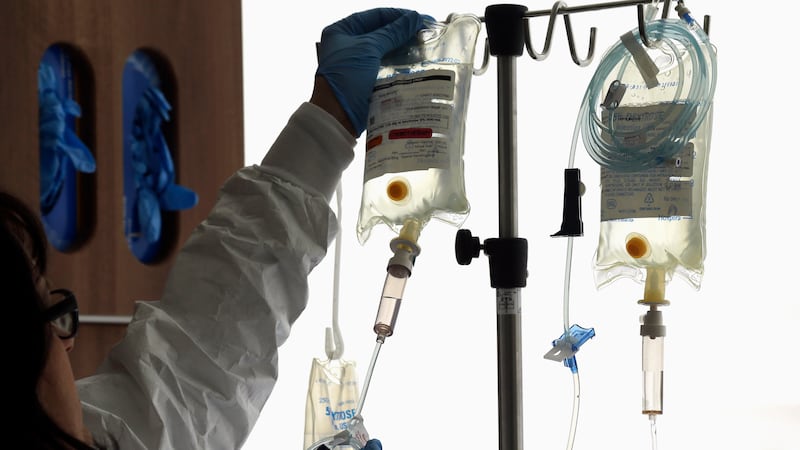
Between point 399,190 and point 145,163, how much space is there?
1.30 metres

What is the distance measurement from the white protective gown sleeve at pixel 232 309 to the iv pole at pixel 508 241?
0.81 feet

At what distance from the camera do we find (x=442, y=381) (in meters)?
2.26

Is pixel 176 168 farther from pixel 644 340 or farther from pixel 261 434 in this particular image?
pixel 644 340

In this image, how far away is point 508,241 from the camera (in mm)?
1119

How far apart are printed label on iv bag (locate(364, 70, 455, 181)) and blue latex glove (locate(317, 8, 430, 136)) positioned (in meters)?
0.07

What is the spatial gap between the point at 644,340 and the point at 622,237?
0.43 ft

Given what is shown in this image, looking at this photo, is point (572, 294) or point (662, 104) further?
point (572, 294)

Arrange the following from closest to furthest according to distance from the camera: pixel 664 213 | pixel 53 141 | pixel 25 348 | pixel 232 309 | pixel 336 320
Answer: pixel 25 348, pixel 664 213, pixel 232 309, pixel 336 320, pixel 53 141

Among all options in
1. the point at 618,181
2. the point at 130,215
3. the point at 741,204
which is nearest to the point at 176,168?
the point at 130,215

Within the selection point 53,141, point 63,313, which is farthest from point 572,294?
point 63,313

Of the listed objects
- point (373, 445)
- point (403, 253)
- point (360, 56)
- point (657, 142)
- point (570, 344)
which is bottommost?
point (373, 445)

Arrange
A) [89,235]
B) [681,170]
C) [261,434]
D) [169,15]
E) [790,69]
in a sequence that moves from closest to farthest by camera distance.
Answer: [681,170]
[790,69]
[89,235]
[169,15]
[261,434]

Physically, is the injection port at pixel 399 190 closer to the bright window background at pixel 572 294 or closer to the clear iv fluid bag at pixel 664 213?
the clear iv fluid bag at pixel 664 213

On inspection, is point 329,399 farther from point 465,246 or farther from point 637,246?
point 637,246
